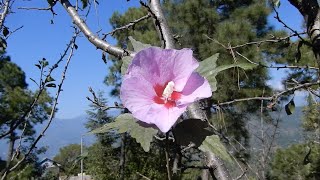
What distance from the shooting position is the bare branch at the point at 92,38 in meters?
0.77

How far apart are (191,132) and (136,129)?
71mm

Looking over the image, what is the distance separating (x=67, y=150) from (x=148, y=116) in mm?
35115

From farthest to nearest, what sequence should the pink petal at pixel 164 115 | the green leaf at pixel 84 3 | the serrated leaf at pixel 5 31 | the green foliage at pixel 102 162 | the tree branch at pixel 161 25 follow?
the green foliage at pixel 102 162
the serrated leaf at pixel 5 31
the green leaf at pixel 84 3
the tree branch at pixel 161 25
the pink petal at pixel 164 115

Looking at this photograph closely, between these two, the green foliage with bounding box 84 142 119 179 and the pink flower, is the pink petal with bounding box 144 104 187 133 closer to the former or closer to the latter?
the pink flower

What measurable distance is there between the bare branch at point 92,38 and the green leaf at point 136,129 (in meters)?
0.24

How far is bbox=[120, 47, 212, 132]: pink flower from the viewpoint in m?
0.43

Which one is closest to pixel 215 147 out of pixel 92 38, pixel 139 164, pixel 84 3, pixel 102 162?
pixel 92 38

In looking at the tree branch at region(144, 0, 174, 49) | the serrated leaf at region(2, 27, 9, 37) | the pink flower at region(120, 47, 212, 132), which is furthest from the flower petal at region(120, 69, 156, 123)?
the serrated leaf at region(2, 27, 9, 37)

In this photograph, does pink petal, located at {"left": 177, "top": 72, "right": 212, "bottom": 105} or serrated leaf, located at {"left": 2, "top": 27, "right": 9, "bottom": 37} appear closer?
pink petal, located at {"left": 177, "top": 72, "right": 212, "bottom": 105}

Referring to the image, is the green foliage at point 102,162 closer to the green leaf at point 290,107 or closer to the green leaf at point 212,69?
the green leaf at point 290,107

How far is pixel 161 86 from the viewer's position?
1.55 ft

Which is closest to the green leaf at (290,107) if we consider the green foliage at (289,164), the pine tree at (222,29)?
the pine tree at (222,29)

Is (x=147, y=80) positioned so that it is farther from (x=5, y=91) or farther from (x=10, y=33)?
(x=5, y=91)

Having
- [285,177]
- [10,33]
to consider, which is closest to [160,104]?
[10,33]
